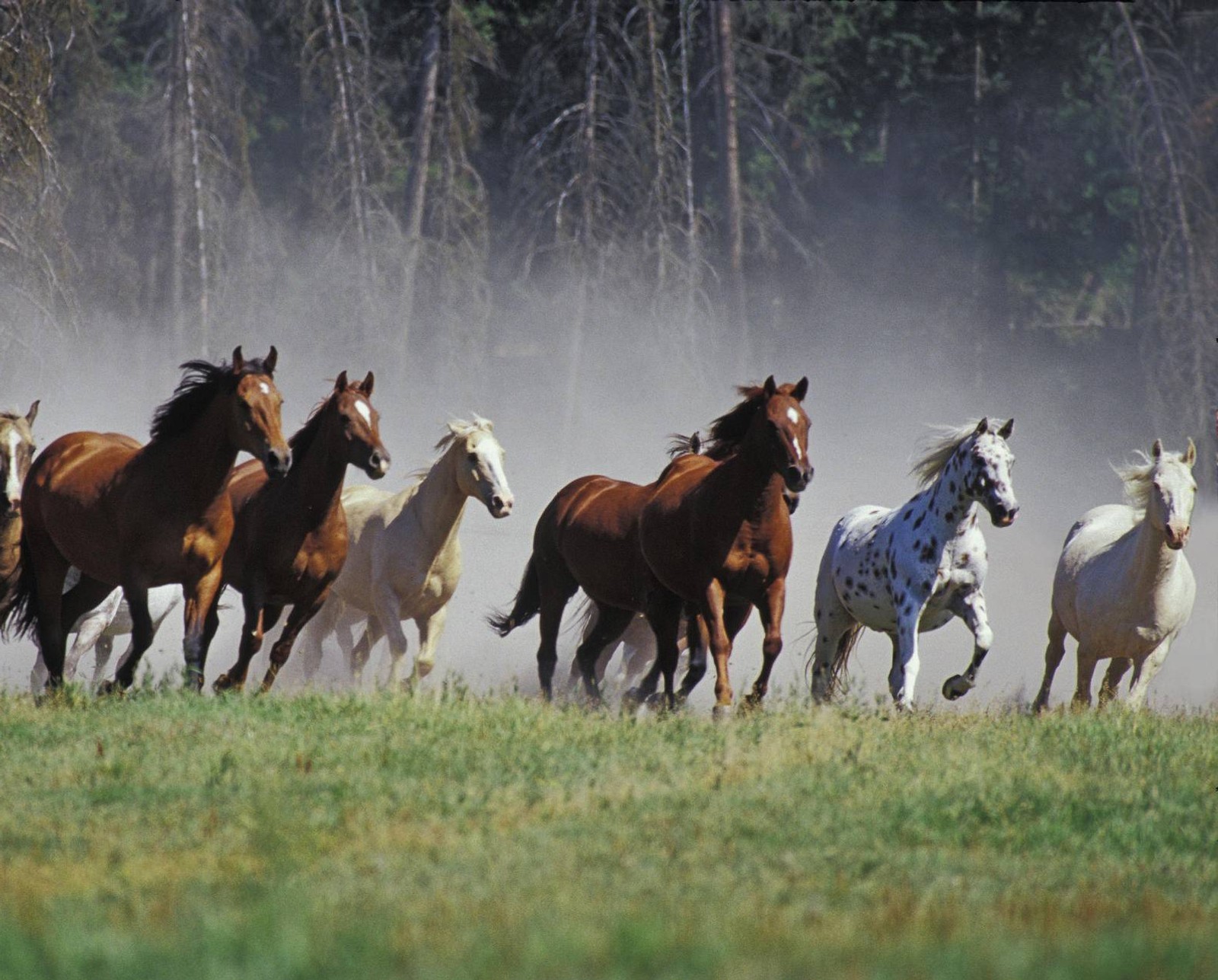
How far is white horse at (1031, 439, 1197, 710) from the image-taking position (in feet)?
41.1

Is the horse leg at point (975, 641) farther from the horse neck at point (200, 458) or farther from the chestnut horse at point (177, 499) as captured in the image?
the horse neck at point (200, 458)

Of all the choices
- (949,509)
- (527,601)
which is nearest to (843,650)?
(949,509)

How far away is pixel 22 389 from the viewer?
93.3 ft

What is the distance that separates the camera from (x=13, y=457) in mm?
11961

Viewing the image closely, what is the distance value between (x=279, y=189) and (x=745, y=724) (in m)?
32.3

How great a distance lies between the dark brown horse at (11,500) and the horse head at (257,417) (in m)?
1.85

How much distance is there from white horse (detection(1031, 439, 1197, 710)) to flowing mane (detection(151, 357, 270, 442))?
19.4 feet

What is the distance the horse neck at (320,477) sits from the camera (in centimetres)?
1168

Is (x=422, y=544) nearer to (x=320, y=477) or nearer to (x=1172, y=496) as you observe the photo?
(x=320, y=477)

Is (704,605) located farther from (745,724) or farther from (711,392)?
(711,392)

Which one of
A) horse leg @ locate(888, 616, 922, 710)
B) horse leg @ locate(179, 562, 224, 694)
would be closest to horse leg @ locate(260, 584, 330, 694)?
horse leg @ locate(179, 562, 224, 694)

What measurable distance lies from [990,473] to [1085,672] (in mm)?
2973

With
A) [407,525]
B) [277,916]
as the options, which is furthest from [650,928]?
[407,525]

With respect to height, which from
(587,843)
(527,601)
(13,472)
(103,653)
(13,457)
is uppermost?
(13,457)
